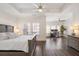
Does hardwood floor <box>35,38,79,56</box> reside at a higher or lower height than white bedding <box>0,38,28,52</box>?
lower

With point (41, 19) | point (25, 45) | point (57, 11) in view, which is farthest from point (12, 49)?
point (41, 19)

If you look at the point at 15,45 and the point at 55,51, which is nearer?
the point at 15,45

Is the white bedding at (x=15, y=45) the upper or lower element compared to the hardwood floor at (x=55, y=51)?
upper

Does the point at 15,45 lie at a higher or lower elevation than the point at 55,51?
higher

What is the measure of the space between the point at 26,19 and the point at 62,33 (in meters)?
6.19

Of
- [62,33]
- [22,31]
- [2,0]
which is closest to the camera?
[2,0]

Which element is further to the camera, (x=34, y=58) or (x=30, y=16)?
(x=30, y=16)

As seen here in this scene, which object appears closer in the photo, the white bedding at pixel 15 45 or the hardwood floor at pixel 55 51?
the white bedding at pixel 15 45

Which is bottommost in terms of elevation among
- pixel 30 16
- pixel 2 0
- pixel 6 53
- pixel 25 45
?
pixel 6 53

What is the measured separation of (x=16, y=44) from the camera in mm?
4320

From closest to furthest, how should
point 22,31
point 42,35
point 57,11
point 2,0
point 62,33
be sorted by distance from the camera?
point 2,0
point 57,11
point 42,35
point 22,31
point 62,33

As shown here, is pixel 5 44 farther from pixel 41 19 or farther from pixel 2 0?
pixel 41 19

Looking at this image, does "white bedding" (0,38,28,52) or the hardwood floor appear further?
the hardwood floor

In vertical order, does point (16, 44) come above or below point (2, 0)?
below
